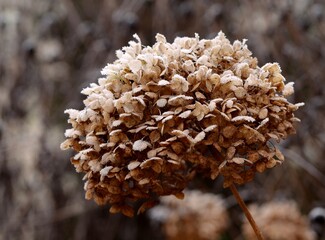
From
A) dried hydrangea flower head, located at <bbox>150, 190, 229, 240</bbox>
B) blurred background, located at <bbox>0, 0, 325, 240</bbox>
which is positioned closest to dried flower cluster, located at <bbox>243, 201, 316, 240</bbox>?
dried hydrangea flower head, located at <bbox>150, 190, 229, 240</bbox>

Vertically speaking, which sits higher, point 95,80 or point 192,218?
point 95,80

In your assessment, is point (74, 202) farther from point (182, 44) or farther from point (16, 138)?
point (182, 44)

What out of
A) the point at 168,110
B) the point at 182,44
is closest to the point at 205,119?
the point at 168,110

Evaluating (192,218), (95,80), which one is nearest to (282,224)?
(192,218)

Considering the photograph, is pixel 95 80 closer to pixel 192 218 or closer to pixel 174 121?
pixel 192 218

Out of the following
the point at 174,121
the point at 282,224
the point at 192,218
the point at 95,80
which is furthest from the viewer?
the point at 95,80

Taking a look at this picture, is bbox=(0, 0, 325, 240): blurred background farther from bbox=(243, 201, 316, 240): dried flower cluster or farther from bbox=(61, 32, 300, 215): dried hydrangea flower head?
bbox=(61, 32, 300, 215): dried hydrangea flower head

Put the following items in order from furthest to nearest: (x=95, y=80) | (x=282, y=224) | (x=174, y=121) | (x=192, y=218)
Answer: (x=95, y=80) < (x=192, y=218) < (x=282, y=224) < (x=174, y=121)
